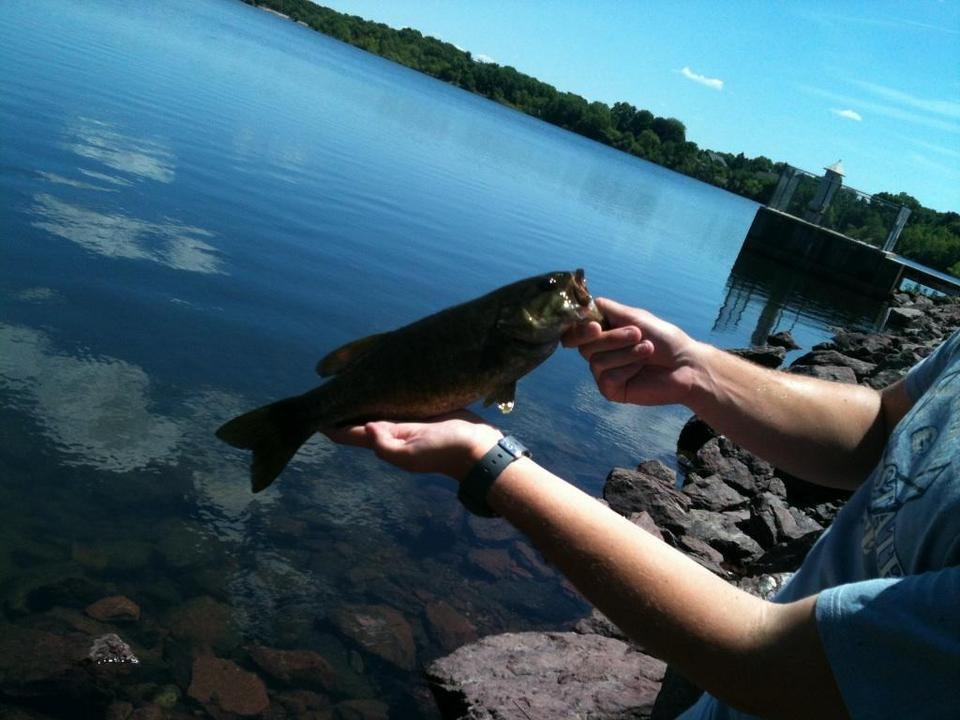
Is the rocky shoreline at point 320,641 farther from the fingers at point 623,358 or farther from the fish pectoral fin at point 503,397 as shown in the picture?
the fingers at point 623,358

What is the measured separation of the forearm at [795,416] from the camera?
11.5 ft

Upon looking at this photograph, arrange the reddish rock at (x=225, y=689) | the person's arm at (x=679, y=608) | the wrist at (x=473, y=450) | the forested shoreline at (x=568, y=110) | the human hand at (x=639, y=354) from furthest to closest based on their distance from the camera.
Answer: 1. the forested shoreline at (x=568, y=110)
2. the reddish rock at (x=225, y=689)
3. the human hand at (x=639, y=354)
4. the wrist at (x=473, y=450)
5. the person's arm at (x=679, y=608)

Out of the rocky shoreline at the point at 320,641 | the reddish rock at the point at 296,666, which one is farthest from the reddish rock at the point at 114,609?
the reddish rock at the point at 296,666

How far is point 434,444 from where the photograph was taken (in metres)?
3.14

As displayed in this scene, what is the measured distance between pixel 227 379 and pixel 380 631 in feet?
16.8

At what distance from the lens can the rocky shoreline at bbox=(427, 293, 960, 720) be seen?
5926 millimetres

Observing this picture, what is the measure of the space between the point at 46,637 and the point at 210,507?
2.43 m

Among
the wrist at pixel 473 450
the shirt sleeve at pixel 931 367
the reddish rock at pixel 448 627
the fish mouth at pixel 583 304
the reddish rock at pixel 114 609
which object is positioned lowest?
the reddish rock at pixel 114 609

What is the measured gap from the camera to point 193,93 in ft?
112

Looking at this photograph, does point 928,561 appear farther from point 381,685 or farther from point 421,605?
point 421,605

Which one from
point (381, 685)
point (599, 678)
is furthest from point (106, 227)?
point (599, 678)

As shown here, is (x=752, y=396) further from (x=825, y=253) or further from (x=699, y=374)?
(x=825, y=253)

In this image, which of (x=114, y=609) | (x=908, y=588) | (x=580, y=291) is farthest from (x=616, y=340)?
(x=114, y=609)

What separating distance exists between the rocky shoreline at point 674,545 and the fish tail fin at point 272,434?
2.87 m
